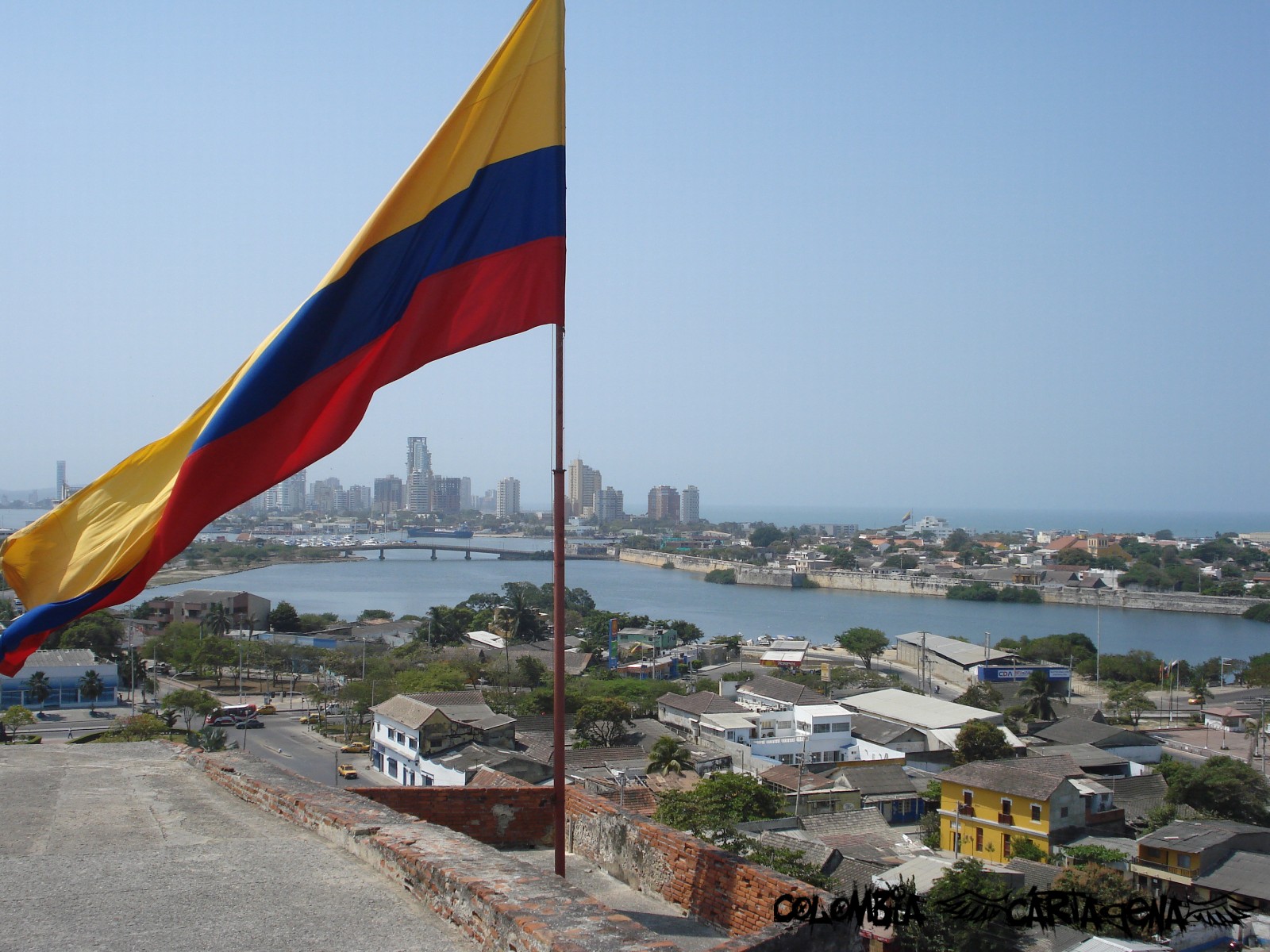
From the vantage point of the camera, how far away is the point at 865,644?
1928 cm

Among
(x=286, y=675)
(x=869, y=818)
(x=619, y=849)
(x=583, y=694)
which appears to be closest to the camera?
(x=619, y=849)

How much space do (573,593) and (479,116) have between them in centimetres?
2564

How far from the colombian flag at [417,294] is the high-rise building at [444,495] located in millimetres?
91696

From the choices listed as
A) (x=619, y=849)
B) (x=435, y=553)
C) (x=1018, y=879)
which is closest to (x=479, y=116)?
(x=619, y=849)

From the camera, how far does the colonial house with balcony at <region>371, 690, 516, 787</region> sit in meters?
9.34

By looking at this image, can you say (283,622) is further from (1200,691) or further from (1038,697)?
(1200,691)

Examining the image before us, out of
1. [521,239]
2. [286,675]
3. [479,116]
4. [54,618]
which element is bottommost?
[286,675]

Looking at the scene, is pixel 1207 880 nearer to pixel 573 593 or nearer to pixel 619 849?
pixel 619 849

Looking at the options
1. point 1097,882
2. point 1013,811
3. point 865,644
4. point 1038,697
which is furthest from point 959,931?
point 865,644

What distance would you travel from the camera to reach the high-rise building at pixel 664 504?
93938 mm

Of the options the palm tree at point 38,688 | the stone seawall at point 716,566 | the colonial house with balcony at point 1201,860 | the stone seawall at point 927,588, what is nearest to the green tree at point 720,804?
the colonial house with balcony at point 1201,860

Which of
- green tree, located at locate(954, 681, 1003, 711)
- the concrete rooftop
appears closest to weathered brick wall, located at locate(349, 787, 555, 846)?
the concrete rooftop

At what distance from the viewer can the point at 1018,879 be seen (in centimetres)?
583

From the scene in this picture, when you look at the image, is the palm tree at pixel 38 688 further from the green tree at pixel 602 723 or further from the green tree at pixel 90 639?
the green tree at pixel 602 723
